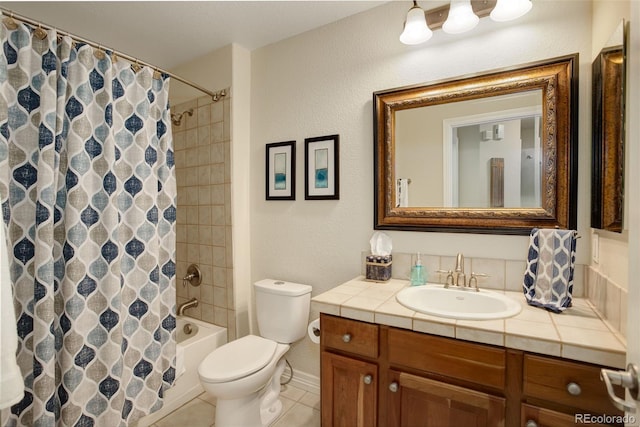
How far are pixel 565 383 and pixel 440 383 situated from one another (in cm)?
38

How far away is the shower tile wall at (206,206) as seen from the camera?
2.23 m

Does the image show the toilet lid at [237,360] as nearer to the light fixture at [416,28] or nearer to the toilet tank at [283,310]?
the toilet tank at [283,310]

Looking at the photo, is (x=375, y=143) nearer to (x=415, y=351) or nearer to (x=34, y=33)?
(x=415, y=351)

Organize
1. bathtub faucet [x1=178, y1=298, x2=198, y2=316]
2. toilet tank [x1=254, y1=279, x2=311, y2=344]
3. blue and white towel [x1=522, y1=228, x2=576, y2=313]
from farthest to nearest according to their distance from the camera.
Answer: bathtub faucet [x1=178, y1=298, x2=198, y2=316]
toilet tank [x1=254, y1=279, x2=311, y2=344]
blue and white towel [x1=522, y1=228, x2=576, y2=313]

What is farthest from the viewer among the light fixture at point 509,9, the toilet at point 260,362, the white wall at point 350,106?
the toilet at point 260,362

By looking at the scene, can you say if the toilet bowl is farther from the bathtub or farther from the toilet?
the bathtub

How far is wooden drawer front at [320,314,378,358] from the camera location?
1.23 m

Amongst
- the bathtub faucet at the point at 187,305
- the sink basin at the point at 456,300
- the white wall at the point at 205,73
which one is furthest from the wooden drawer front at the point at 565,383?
the white wall at the point at 205,73

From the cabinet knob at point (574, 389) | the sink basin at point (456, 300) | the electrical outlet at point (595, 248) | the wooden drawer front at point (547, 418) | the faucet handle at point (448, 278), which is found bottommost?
the wooden drawer front at point (547, 418)

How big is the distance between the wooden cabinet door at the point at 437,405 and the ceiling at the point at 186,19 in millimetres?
2015

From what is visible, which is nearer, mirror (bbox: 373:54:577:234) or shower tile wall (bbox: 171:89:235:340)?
mirror (bbox: 373:54:577:234)

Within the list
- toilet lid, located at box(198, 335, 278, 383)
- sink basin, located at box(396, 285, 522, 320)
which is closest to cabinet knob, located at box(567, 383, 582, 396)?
sink basin, located at box(396, 285, 522, 320)

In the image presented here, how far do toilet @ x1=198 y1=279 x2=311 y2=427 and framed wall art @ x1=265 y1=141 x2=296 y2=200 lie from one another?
2.06 ft

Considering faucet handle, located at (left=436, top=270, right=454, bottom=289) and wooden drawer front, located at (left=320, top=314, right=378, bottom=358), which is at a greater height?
faucet handle, located at (left=436, top=270, right=454, bottom=289)
